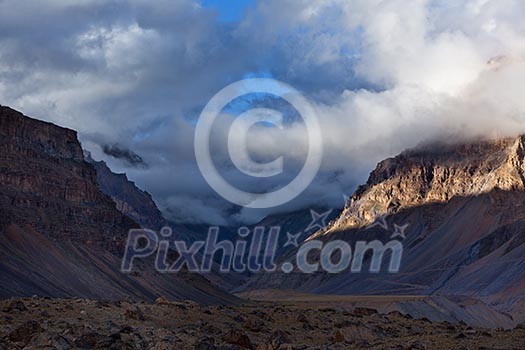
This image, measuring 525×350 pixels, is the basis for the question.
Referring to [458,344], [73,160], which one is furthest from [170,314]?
[73,160]

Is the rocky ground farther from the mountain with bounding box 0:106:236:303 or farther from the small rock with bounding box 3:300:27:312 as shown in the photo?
the mountain with bounding box 0:106:236:303

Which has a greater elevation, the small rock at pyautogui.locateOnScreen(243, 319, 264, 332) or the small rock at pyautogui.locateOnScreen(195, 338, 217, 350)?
the small rock at pyautogui.locateOnScreen(243, 319, 264, 332)

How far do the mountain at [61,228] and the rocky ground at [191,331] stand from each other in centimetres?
5916

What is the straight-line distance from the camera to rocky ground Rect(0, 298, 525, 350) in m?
27.7

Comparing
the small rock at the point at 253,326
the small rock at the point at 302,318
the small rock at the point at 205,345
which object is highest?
the small rock at the point at 302,318

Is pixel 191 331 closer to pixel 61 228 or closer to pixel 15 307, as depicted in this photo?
pixel 15 307

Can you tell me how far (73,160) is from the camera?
158500mm

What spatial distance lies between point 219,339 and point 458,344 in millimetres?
Answer: 10256

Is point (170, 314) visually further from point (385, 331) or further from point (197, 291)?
point (197, 291)

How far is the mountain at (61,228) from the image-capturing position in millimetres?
109875

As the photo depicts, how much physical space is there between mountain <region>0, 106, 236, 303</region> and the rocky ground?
5916 cm

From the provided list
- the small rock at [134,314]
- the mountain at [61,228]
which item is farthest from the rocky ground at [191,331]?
the mountain at [61,228]

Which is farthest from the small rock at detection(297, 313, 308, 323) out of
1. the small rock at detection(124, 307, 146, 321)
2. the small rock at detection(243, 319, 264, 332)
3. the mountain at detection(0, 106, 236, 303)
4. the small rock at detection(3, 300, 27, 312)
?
the mountain at detection(0, 106, 236, 303)

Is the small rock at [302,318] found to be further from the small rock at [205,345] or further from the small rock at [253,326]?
the small rock at [205,345]
